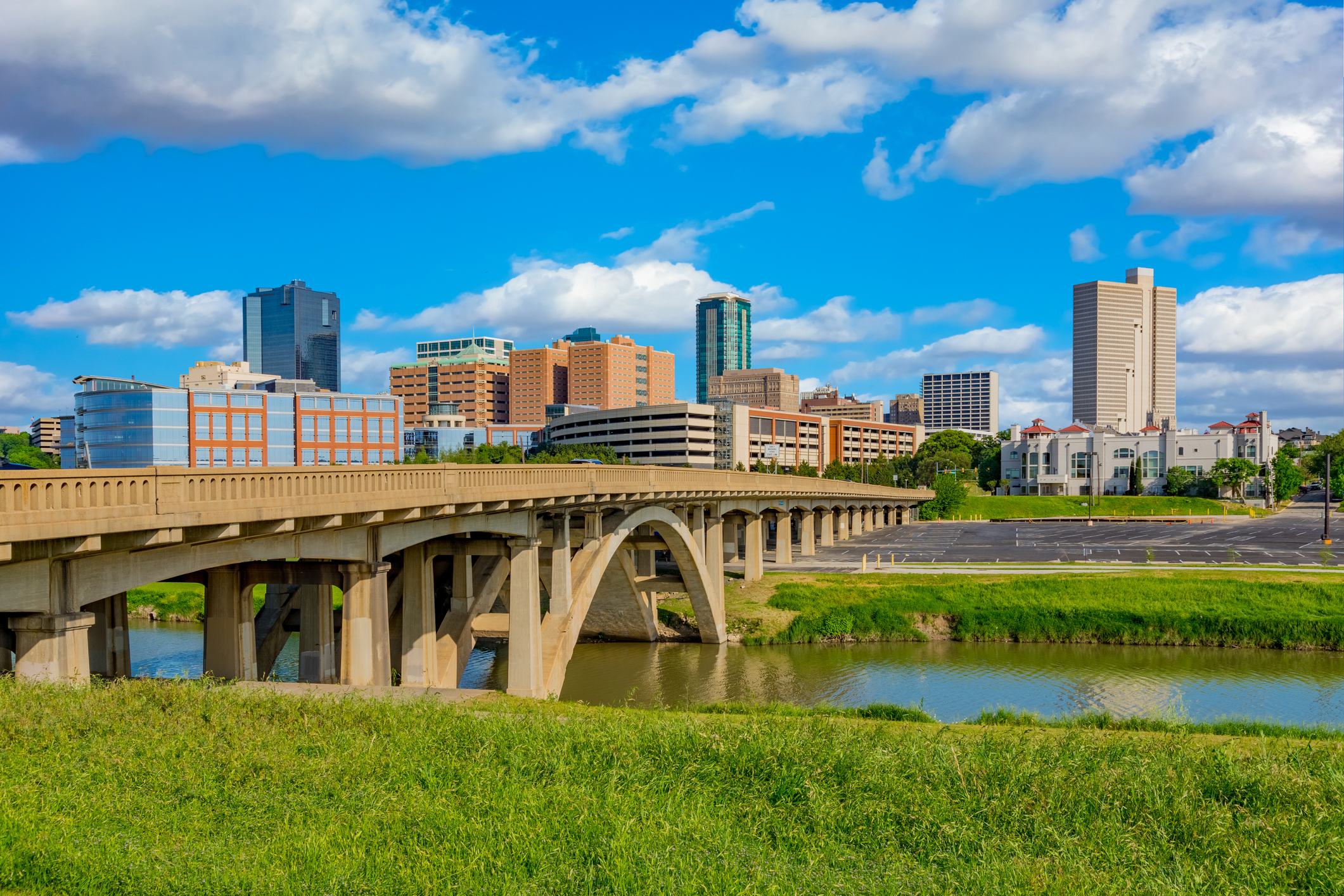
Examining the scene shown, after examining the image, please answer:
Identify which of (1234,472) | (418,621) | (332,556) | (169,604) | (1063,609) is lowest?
(169,604)

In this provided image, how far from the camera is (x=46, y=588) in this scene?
47.6ft

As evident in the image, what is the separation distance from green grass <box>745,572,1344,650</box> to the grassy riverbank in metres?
0.06

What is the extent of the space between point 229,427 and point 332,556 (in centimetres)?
11007

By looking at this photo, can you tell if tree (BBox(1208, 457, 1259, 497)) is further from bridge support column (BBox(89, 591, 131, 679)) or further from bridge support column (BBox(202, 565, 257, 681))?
bridge support column (BBox(89, 591, 131, 679))

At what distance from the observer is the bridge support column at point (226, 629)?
21969 mm

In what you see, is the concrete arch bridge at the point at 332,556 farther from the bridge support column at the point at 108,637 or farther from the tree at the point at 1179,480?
the tree at the point at 1179,480

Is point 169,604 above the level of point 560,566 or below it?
below

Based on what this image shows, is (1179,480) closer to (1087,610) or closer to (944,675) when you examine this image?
(1087,610)

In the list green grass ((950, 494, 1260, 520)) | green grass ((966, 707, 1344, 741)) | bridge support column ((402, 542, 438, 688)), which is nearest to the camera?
green grass ((966, 707, 1344, 741))

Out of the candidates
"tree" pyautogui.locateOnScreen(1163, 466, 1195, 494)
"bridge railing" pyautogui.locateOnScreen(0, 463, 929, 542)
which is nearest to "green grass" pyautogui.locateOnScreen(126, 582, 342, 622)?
"bridge railing" pyautogui.locateOnScreen(0, 463, 929, 542)

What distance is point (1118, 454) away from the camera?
155250mm

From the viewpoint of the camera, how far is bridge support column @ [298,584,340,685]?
2270 cm

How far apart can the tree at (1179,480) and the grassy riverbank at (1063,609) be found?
3754 inches

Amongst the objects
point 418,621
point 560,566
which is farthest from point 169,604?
point 418,621
